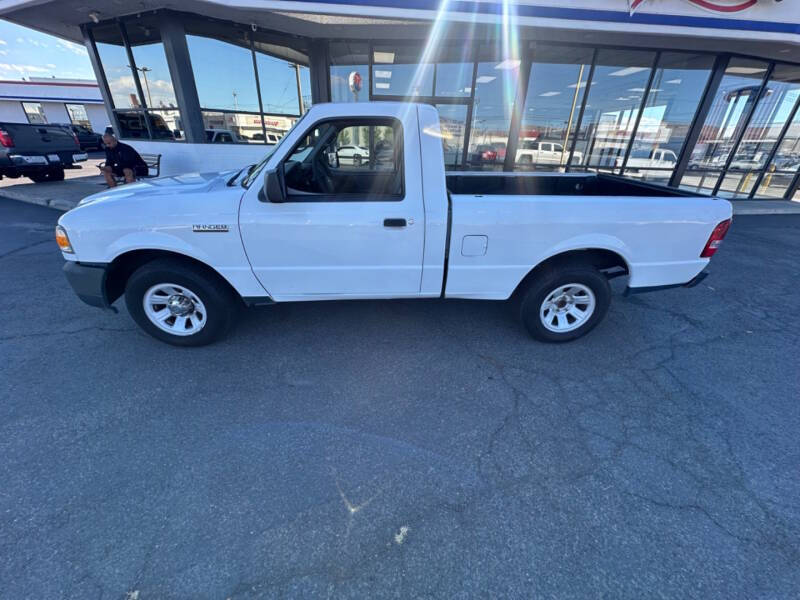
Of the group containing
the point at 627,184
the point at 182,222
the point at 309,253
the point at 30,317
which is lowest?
the point at 30,317

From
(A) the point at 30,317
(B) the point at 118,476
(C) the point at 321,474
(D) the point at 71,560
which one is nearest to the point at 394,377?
(C) the point at 321,474

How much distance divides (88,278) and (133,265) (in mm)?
318

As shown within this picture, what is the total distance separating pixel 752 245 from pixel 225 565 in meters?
9.39

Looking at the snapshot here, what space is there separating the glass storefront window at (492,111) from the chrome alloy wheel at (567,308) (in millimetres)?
7262

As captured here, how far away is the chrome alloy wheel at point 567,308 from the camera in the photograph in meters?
3.18

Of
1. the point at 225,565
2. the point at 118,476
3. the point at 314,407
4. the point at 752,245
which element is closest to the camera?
Answer: the point at 225,565

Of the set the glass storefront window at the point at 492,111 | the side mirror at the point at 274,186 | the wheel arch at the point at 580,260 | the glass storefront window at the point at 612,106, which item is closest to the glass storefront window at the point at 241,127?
the glass storefront window at the point at 492,111

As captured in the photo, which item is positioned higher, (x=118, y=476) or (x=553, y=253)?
(x=553, y=253)

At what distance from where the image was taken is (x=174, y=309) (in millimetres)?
3031

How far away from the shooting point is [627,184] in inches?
150

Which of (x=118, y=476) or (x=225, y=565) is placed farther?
(x=118, y=476)

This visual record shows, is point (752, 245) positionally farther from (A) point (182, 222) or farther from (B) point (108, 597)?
(B) point (108, 597)

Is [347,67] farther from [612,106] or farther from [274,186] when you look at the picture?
[274,186]

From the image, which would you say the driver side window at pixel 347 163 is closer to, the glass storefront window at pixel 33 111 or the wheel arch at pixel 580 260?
the wheel arch at pixel 580 260
